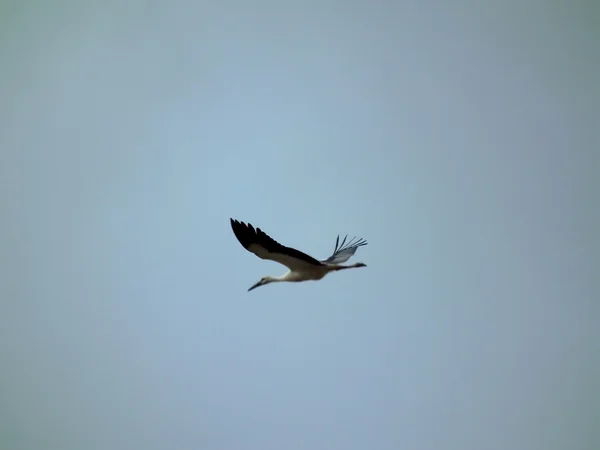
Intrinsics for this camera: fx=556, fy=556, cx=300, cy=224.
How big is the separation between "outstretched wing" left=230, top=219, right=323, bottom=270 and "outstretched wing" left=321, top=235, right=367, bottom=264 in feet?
1.13

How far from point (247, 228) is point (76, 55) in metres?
2.37

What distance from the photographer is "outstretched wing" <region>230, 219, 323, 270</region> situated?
2.41 meters

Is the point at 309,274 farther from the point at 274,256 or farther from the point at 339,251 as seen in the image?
the point at 339,251

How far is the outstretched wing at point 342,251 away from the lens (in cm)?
289

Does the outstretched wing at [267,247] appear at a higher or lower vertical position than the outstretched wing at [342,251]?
lower

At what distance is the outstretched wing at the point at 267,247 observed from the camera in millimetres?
2410

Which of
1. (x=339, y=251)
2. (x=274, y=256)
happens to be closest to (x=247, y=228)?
(x=274, y=256)

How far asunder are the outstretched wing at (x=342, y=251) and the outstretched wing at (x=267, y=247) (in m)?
0.34

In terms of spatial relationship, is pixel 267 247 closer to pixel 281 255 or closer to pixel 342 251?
pixel 281 255

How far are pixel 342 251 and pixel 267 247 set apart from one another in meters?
0.72

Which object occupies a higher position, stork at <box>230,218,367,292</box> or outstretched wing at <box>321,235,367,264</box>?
outstretched wing at <box>321,235,367,264</box>

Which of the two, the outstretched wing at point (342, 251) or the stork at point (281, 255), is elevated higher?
the outstretched wing at point (342, 251)

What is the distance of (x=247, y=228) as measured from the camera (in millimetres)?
2418

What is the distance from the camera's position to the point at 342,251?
10.1 feet
